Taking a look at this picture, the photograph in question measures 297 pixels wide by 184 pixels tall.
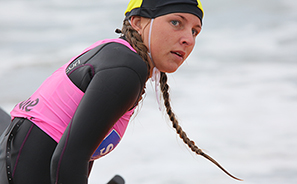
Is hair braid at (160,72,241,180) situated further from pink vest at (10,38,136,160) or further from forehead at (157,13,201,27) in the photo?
pink vest at (10,38,136,160)

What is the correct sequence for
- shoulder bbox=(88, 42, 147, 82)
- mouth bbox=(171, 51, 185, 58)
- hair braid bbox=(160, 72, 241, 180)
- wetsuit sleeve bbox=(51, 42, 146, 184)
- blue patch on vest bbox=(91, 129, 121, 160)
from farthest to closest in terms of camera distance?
hair braid bbox=(160, 72, 241, 180), mouth bbox=(171, 51, 185, 58), blue patch on vest bbox=(91, 129, 121, 160), shoulder bbox=(88, 42, 147, 82), wetsuit sleeve bbox=(51, 42, 146, 184)

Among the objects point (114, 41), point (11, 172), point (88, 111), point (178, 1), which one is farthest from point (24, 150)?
point (178, 1)

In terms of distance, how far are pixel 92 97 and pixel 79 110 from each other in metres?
0.07

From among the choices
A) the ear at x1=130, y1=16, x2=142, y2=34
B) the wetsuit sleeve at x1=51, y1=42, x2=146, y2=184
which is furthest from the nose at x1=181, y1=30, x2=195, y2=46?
the wetsuit sleeve at x1=51, y1=42, x2=146, y2=184

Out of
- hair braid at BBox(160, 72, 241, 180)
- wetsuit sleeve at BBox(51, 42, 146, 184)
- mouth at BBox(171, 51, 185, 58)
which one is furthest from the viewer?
hair braid at BBox(160, 72, 241, 180)

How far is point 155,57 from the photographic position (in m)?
1.90

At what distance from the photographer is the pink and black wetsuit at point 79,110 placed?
1.50 metres

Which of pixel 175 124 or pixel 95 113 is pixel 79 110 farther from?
pixel 175 124

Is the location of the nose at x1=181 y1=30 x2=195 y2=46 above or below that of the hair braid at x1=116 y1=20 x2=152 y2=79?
above

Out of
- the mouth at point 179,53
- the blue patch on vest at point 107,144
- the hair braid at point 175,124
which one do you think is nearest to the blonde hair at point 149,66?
the hair braid at point 175,124

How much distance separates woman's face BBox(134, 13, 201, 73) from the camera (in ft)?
6.14

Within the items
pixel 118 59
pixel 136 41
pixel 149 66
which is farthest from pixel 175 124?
pixel 118 59

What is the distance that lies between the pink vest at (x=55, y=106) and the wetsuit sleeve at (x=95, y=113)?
5.7 inches

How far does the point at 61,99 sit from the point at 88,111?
0.77 feet
